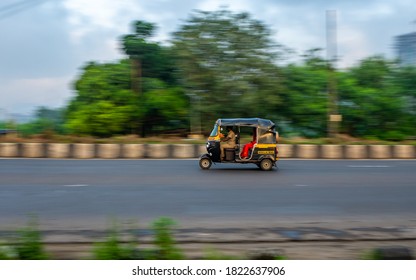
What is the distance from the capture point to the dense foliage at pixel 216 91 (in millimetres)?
25922

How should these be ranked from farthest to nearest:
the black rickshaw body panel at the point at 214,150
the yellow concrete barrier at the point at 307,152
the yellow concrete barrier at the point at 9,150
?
the yellow concrete barrier at the point at 307,152, the yellow concrete barrier at the point at 9,150, the black rickshaw body panel at the point at 214,150

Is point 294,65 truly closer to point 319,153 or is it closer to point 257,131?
point 319,153

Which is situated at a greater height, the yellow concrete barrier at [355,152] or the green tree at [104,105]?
the green tree at [104,105]

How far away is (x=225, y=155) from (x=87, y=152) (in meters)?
6.48

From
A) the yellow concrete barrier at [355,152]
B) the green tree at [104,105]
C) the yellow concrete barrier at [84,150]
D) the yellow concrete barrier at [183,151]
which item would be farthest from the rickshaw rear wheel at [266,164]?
the green tree at [104,105]

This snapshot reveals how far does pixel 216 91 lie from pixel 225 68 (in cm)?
119

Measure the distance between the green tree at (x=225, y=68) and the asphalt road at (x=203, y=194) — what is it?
31.4ft

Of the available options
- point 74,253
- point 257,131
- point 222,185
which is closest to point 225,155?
point 257,131

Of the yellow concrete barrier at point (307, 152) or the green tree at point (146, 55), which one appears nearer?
the yellow concrete barrier at point (307, 152)

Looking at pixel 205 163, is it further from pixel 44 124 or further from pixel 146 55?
pixel 146 55

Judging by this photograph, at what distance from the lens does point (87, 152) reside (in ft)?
64.5

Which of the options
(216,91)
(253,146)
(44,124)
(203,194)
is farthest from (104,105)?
(203,194)

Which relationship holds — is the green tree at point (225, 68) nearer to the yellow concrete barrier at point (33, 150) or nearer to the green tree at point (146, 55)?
the green tree at point (146, 55)

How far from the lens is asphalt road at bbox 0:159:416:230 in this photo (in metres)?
8.90
